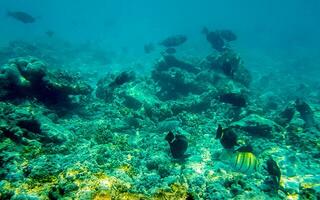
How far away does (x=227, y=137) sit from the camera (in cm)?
901

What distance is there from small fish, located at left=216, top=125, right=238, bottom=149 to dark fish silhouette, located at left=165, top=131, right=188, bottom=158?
102 centimetres

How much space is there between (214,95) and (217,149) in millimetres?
5045

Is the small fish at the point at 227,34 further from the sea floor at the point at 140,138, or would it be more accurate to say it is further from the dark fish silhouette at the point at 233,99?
the dark fish silhouette at the point at 233,99

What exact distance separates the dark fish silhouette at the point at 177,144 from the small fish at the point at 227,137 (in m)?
1.02

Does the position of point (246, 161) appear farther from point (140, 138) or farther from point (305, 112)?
point (305, 112)

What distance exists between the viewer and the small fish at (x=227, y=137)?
8875 millimetres

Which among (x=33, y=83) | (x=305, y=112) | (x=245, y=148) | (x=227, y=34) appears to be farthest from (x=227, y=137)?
(x=227, y=34)

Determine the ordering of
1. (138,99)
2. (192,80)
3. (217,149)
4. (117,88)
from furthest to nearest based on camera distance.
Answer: (192,80) < (117,88) < (138,99) < (217,149)

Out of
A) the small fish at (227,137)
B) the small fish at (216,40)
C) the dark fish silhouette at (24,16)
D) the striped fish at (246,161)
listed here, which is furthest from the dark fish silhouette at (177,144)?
the dark fish silhouette at (24,16)

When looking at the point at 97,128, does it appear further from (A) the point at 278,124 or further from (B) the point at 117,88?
(A) the point at 278,124

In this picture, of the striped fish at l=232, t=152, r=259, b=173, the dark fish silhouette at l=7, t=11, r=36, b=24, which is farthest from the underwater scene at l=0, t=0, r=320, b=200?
the dark fish silhouette at l=7, t=11, r=36, b=24

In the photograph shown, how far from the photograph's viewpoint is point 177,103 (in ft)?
42.8

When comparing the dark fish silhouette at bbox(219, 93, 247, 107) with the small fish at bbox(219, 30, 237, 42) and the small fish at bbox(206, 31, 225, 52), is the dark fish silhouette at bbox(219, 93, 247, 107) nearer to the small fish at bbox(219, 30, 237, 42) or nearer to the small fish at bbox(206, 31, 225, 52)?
the small fish at bbox(206, 31, 225, 52)

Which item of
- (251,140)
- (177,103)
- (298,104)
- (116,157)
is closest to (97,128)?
(116,157)
